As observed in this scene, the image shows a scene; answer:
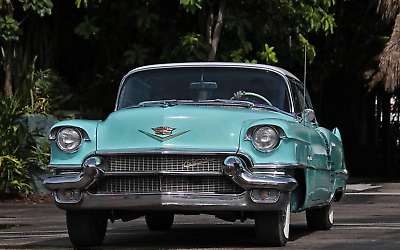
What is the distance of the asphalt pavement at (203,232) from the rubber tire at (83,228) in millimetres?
108

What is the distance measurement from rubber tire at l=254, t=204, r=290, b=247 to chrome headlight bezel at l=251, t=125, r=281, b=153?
58cm

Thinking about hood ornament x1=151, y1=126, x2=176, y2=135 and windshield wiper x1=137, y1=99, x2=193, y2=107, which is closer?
hood ornament x1=151, y1=126, x2=176, y2=135

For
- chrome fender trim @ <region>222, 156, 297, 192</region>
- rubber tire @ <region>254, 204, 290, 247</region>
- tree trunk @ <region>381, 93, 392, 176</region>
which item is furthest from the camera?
tree trunk @ <region>381, 93, 392, 176</region>

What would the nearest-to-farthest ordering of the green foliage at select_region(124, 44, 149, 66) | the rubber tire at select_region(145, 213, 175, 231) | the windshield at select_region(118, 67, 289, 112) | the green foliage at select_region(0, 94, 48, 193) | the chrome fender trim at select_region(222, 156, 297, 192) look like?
the chrome fender trim at select_region(222, 156, 297, 192), the windshield at select_region(118, 67, 289, 112), the rubber tire at select_region(145, 213, 175, 231), the green foliage at select_region(0, 94, 48, 193), the green foliage at select_region(124, 44, 149, 66)

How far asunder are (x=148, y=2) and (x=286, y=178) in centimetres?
1070

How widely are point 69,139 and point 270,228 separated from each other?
1.91 metres

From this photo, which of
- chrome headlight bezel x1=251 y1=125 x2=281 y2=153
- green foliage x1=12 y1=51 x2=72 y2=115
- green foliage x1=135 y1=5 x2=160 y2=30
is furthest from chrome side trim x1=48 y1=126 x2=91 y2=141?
green foliage x1=135 y1=5 x2=160 y2=30

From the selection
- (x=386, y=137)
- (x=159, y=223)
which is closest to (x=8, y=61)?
(x=159, y=223)

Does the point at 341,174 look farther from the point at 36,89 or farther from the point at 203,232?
the point at 36,89

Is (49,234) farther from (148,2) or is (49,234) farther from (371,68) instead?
(371,68)

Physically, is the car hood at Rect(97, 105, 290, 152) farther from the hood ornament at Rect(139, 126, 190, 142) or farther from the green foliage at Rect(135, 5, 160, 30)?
the green foliage at Rect(135, 5, 160, 30)

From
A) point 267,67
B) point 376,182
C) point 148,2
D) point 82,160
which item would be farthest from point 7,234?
point 376,182

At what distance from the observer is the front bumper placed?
702 centimetres

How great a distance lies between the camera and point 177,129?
7.28 metres
